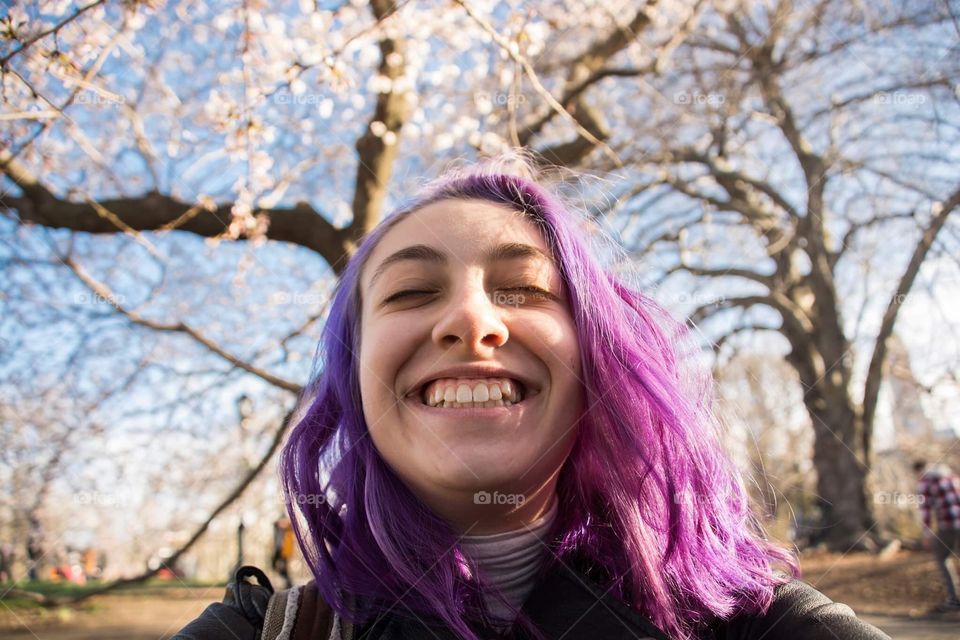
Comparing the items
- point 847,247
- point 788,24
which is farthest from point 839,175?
point 788,24

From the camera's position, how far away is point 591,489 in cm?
127

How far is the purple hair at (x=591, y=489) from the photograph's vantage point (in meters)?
1.12

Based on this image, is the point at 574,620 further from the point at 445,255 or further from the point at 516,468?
the point at 445,255

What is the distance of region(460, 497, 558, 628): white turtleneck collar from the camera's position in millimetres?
1131

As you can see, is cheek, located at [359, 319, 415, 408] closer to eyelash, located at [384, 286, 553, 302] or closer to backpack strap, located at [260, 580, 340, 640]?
eyelash, located at [384, 286, 553, 302]

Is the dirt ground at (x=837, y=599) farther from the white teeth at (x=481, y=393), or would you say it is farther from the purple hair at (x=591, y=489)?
the white teeth at (x=481, y=393)

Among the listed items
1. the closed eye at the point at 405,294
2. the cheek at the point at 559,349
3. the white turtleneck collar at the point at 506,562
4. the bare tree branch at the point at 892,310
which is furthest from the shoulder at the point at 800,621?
the bare tree branch at the point at 892,310

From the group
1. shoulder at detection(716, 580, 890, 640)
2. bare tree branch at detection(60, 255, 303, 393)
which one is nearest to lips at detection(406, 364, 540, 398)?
shoulder at detection(716, 580, 890, 640)

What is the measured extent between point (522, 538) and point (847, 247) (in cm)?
782

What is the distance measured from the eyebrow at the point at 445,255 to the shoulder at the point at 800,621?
714 millimetres

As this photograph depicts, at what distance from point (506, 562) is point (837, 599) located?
6.05 m

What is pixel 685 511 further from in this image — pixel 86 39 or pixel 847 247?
pixel 847 247

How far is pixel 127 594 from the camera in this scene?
956 centimetres

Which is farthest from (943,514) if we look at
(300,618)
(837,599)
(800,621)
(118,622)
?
(118,622)
